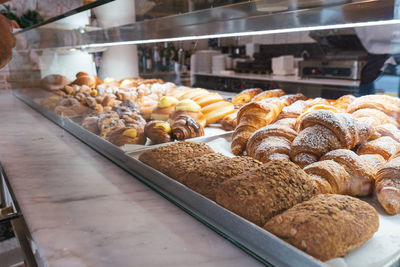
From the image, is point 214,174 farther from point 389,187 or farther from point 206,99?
point 206,99

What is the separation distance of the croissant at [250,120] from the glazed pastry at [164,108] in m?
0.37

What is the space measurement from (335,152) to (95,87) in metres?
1.49

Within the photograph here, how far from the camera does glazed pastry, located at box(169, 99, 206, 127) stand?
1.48m

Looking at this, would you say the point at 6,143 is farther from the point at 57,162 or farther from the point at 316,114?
the point at 316,114

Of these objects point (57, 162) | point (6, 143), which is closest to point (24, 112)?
point (6, 143)

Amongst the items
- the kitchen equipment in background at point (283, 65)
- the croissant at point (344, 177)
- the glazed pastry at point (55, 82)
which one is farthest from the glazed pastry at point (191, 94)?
the kitchen equipment in background at point (283, 65)

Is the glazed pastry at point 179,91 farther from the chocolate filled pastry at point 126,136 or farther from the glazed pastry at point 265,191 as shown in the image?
the glazed pastry at point 265,191

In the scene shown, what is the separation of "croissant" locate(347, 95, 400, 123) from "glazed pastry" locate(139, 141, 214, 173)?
2.15 ft

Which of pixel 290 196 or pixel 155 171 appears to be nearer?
pixel 290 196

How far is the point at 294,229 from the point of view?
565 millimetres

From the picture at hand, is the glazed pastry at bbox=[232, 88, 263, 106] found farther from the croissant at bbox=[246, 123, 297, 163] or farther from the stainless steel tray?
the stainless steel tray

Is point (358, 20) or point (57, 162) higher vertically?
point (358, 20)

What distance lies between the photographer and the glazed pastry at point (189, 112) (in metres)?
1.48

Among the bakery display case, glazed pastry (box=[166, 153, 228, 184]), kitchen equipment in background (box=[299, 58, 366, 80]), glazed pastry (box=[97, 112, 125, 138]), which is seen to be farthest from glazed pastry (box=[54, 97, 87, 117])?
kitchen equipment in background (box=[299, 58, 366, 80])
